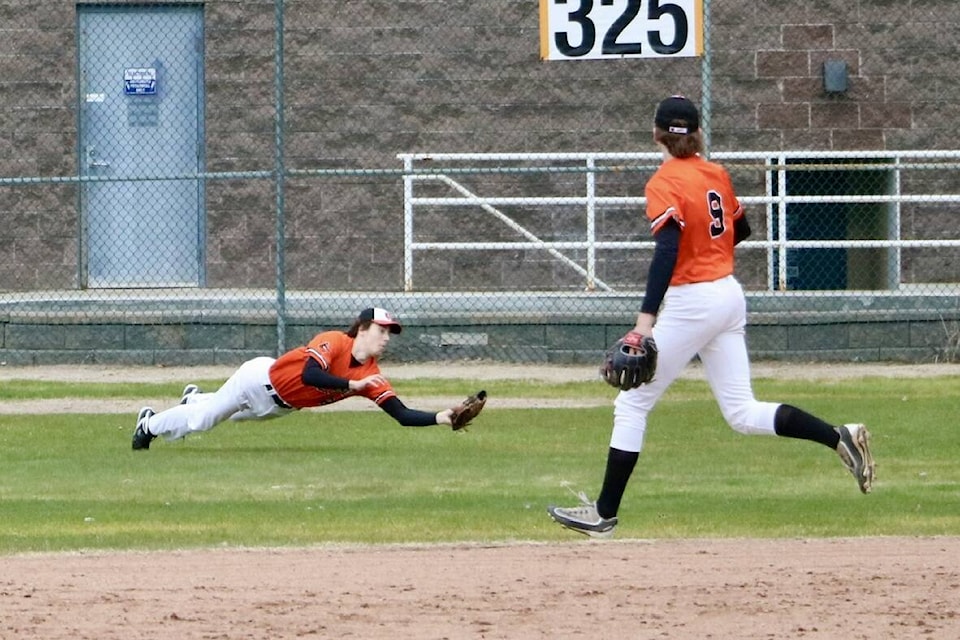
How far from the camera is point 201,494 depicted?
10336mm

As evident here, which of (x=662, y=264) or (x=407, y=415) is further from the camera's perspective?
(x=407, y=415)

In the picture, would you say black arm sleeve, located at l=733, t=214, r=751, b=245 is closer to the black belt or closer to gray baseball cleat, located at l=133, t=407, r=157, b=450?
the black belt

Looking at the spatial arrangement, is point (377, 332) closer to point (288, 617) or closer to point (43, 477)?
point (43, 477)

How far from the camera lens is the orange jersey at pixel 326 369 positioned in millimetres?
11055

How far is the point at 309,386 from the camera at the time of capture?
1112cm

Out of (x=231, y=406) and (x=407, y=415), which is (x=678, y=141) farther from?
(x=231, y=406)

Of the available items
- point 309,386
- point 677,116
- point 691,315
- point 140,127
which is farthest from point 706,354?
point 140,127

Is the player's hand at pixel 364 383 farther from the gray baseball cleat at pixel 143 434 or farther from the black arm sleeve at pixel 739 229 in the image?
the black arm sleeve at pixel 739 229

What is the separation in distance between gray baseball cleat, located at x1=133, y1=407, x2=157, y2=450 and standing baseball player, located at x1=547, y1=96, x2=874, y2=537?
4173mm

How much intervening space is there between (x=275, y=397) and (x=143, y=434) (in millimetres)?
975

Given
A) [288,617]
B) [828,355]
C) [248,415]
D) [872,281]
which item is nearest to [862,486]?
[288,617]

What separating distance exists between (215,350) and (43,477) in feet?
17.8

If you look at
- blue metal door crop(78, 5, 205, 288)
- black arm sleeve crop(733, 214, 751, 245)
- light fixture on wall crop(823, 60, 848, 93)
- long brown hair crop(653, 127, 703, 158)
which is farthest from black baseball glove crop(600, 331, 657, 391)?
light fixture on wall crop(823, 60, 848, 93)

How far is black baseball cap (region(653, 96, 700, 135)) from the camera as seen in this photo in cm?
806
